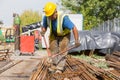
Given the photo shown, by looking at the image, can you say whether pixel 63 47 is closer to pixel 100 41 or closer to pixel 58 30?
pixel 58 30

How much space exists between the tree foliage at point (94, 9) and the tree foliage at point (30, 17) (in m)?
51.4

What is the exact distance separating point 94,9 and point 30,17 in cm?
5791

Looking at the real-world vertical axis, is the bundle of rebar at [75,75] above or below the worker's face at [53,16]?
below

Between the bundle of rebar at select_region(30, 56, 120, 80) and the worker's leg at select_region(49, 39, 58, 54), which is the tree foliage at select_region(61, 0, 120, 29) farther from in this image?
the worker's leg at select_region(49, 39, 58, 54)

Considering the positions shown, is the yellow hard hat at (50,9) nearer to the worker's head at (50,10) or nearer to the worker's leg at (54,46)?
the worker's head at (50,10)

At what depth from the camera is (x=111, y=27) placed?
32.0m

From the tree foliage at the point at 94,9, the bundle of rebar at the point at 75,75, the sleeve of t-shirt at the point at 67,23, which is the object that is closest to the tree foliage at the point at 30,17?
the tree foliage at the point at 94,9

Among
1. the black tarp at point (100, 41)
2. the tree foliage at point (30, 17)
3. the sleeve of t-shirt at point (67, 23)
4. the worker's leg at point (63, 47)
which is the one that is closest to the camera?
the sleeve of t-shirt at point (67, 23)

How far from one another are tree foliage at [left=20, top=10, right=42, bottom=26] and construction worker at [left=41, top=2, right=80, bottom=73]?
94608 millimetres

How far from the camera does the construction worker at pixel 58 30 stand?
881 cm

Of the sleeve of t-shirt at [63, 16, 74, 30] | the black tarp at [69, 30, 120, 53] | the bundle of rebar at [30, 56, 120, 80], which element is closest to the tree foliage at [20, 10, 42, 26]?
the black tarp at [69, 30, 120, 53]

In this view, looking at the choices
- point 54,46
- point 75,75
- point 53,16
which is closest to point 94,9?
point 75,75

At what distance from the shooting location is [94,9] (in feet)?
165

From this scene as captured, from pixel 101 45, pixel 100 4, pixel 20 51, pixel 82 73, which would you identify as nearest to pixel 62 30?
pixel 82 73
